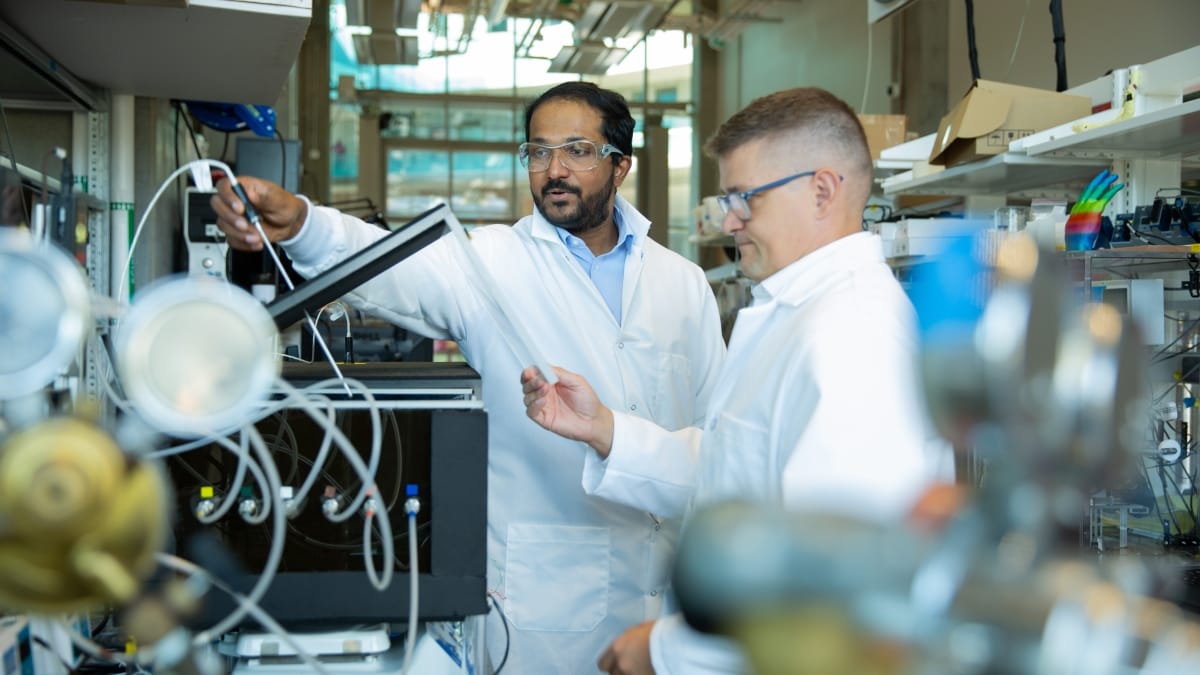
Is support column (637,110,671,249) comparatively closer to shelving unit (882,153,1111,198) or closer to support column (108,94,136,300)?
shelving unit (882,153,1111,198)

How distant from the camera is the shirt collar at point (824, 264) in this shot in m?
1.28

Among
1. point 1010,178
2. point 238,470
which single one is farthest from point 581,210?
point 1010,178

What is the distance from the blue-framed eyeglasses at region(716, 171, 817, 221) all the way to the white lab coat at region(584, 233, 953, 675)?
9 cm

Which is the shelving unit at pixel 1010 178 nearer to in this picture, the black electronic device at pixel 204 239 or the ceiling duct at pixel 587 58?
the black electronic device at pixel 204 239

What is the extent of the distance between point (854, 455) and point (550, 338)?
0.98 m

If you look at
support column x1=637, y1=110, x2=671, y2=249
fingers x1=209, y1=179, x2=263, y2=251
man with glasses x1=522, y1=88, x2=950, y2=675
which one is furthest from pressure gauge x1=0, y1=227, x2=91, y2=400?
support column x1=637, y1=110, x2=671, y2=249

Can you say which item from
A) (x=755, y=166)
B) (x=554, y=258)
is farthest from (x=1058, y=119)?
(x=755, y=166)

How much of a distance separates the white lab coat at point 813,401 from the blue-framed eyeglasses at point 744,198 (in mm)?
92

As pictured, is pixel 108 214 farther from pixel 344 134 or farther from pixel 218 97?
pixel 344 134

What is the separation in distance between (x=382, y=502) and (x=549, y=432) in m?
0.89

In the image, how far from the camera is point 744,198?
134 cm

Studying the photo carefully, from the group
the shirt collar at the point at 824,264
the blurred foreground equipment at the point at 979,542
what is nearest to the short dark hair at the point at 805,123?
the shirt collar at the point at 824,264

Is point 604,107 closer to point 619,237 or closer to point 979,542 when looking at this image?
point 619,237

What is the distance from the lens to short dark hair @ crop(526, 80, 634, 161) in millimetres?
2016
